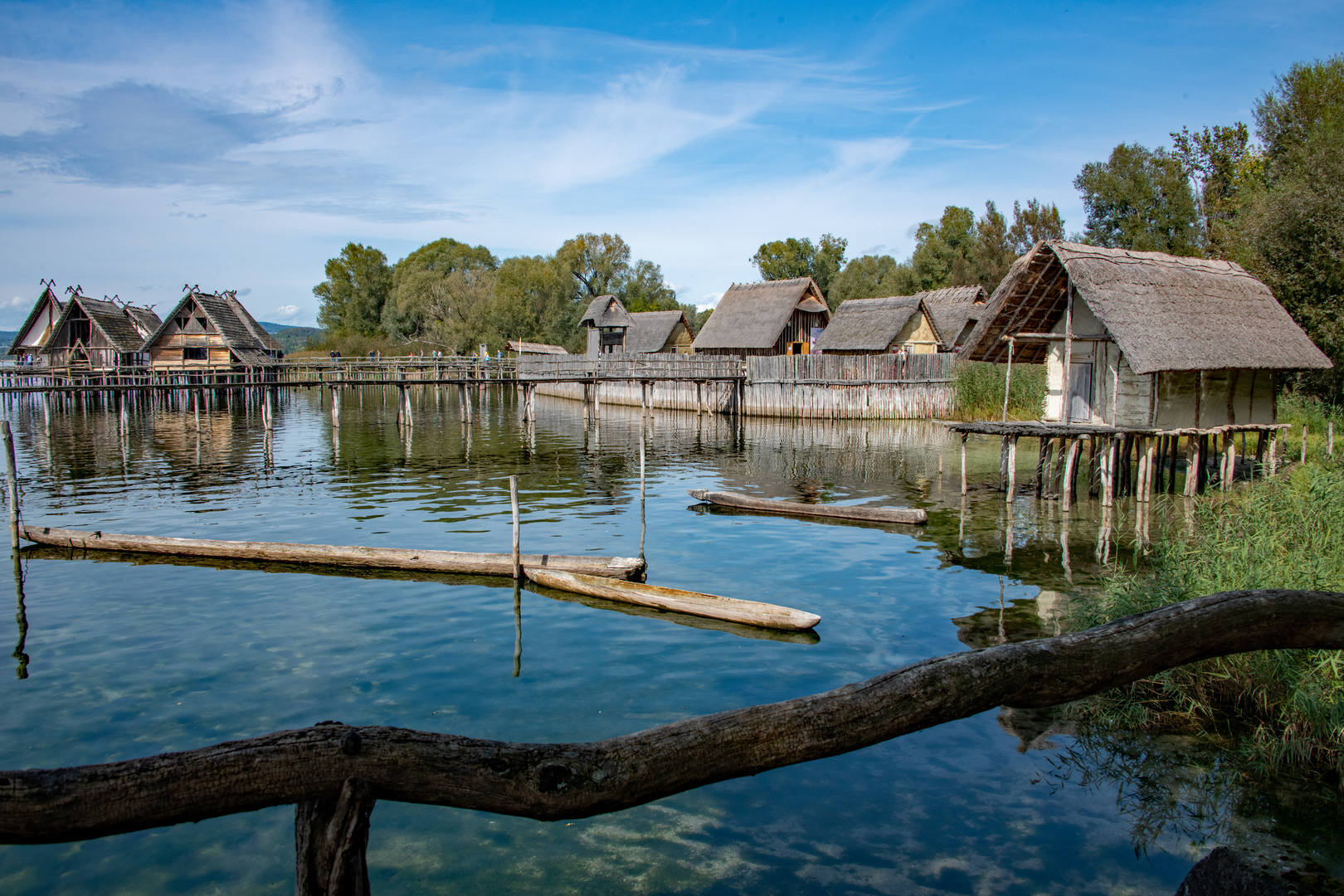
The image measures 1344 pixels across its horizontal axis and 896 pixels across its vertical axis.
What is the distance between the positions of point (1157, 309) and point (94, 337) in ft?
196

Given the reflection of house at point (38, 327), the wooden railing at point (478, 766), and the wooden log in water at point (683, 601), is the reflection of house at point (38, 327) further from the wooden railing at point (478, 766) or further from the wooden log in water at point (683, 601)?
the wooden railing at point (478, 766)

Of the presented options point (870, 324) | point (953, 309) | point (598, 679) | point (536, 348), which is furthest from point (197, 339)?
point (598, 679)

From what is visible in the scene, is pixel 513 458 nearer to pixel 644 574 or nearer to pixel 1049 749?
pixel 644 574

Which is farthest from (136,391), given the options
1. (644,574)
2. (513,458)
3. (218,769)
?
(218,769)

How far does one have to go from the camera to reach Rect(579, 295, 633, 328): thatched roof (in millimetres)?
63719

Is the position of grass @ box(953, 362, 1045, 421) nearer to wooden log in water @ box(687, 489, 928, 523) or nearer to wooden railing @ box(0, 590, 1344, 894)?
wooden log in water @ box(687, 489, 928, 523)

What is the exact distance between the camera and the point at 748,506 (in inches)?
773

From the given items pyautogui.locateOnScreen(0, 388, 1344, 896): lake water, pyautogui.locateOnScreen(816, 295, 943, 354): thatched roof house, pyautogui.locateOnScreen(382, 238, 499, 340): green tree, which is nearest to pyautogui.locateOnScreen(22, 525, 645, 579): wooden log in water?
pyautogui.locateOnScreen(0, 388, 1344, 896): lake water

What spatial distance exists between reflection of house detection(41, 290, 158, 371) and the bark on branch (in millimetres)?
59251

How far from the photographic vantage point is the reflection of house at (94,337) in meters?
53.6

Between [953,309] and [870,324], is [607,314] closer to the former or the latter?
[870,324]

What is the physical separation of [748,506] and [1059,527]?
6.49 meters

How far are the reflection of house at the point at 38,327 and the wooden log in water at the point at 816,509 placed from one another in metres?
55.7

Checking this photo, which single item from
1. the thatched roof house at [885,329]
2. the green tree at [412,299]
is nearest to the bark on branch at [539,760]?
the thatched roof house at [885,329]
